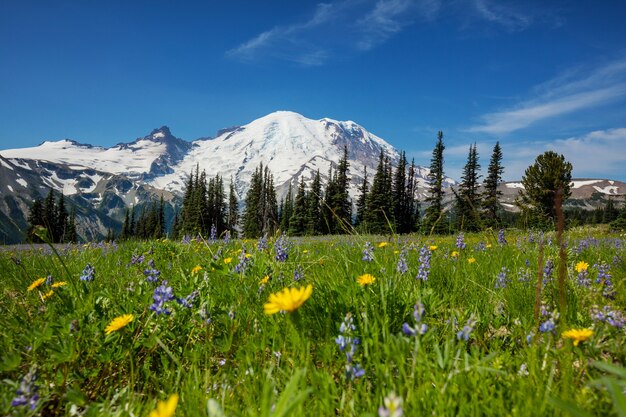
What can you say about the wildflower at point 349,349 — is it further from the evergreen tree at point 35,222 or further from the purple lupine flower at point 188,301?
the evergreen tree at point 35,222

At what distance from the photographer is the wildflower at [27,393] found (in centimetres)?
141

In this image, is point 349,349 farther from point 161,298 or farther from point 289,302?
point 161,298

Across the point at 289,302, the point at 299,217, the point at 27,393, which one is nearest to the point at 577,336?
the point at 289,302

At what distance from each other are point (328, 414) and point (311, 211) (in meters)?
61.5

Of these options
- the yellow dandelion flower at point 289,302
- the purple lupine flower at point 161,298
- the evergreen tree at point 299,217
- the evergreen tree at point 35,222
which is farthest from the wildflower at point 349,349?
the evergreen tree at point 299,217

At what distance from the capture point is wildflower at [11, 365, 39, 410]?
1414 millimetres

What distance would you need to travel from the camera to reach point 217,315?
100 inches

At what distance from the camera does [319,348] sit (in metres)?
2.13

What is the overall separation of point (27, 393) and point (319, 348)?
136 cm

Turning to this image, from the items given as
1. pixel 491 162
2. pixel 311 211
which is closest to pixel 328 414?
pixel 311 211

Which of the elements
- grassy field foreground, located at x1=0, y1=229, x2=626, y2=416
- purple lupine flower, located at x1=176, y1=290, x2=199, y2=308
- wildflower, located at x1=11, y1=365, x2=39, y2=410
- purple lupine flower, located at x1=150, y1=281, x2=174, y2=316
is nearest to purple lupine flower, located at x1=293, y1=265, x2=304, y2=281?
grassy field foreground, located at x1=0, y1=229, x2=626, y2=416

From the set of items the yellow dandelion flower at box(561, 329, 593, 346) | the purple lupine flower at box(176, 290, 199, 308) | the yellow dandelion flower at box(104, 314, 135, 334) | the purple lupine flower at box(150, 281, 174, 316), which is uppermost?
the yellow dandelion flower at box(561, 329, 593, 346)

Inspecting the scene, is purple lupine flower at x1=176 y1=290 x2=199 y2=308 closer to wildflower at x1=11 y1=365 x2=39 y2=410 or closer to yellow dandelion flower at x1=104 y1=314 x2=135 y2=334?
yellow dandelion flower at x1=104 y1=314 x2=135 y2=334

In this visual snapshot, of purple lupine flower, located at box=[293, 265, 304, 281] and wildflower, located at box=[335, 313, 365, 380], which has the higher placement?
purple lupine flower, located at box=[293, 265, 304, 281]
